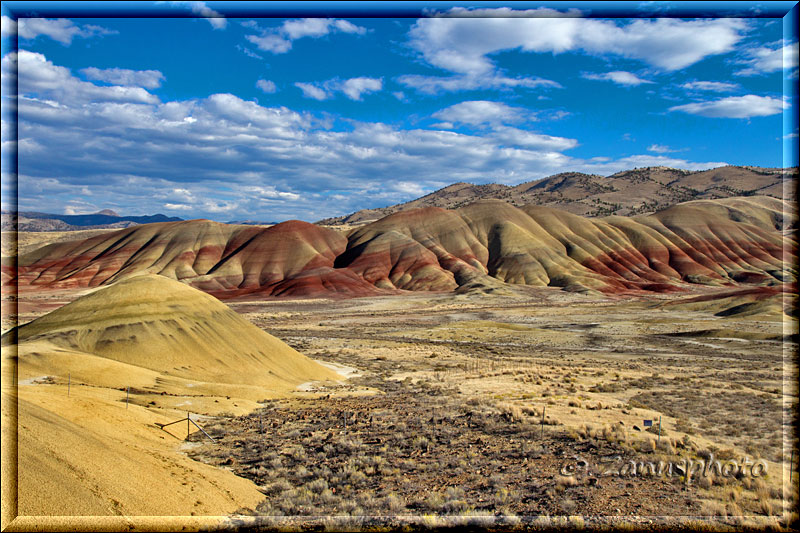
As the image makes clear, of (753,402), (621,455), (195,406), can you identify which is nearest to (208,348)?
(195,406)

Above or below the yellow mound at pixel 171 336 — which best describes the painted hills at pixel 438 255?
above

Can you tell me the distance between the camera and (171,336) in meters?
26.5

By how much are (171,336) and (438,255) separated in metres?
120

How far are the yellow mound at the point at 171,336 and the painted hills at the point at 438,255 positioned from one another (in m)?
88.7

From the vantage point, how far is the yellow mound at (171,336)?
24875 mm

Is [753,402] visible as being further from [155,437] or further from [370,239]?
[370,239]

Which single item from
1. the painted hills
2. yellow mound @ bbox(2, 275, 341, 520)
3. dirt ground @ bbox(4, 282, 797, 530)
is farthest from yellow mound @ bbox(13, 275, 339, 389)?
the painted hills

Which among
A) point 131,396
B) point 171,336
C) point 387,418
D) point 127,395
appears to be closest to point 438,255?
point 171,336

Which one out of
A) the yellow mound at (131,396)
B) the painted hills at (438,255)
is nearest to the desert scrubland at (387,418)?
the yellow mound at (131,396)

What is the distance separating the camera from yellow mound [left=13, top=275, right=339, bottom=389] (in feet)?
81.6

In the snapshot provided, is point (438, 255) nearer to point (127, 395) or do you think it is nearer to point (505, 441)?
point (505, 441)

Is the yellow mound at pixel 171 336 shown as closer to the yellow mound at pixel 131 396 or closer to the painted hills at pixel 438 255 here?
the yellow mound at pixel 131 396

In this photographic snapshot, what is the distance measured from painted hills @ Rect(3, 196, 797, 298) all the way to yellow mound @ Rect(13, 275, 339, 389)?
88.7m

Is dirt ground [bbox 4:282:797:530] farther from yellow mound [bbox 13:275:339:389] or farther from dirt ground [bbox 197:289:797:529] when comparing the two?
yellow mound [bbox 13:275:339:389]
